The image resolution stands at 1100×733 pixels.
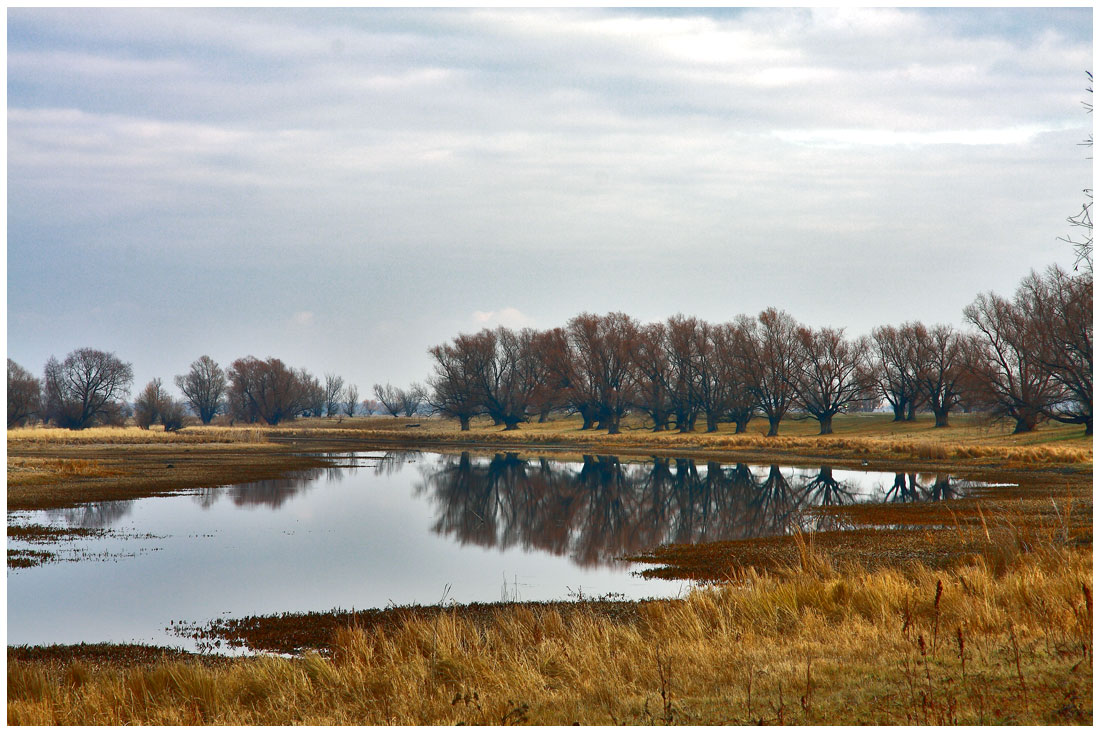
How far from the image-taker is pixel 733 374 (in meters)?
79.1

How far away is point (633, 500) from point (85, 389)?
284 feet

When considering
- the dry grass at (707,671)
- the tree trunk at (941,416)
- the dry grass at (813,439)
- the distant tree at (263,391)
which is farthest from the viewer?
the distant tree at (263,391)

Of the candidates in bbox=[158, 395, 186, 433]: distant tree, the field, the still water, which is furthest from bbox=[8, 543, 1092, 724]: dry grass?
bbox=[158, 395, 186, 433]: distant tree

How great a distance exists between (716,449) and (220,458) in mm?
34689

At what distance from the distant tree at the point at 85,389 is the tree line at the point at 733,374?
0.14m

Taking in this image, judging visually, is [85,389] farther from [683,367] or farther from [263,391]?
[683,367]

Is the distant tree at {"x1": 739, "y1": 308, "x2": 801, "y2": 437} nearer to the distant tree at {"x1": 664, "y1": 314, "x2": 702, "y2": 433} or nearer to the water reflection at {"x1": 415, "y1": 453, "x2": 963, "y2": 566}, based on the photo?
the distant tree at {"x1": 664, "y1": 314, "x2": 702, "y2": 433}


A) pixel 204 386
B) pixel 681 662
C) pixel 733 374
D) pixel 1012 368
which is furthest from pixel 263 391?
pixel 681 662

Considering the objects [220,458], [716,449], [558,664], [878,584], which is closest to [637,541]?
[878,584]

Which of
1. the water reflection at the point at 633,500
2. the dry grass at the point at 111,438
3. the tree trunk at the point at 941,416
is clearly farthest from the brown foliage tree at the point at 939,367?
the dry grass at the point at 111,438

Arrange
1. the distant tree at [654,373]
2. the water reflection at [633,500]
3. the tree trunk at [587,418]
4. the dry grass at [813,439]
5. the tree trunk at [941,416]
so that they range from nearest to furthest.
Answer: the water reflection at [633,500]
the dry grass at [813,439]
the tree trunk at [941,416]
the distant tree at [654,373]
the tree trunk at [587,418]

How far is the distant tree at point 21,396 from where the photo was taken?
3679 inches

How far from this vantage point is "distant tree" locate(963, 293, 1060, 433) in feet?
180

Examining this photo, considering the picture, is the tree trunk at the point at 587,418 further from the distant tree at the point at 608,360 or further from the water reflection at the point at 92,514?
the water reflection at the point at 92,514
